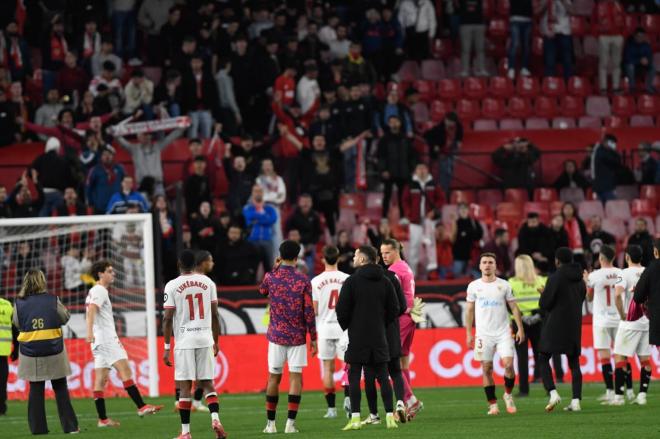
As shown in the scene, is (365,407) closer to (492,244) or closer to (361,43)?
(492,244)

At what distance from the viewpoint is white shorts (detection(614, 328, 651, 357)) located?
57.8 feet

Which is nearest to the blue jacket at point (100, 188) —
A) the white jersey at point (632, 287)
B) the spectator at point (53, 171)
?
the spectator at point (53, 171)

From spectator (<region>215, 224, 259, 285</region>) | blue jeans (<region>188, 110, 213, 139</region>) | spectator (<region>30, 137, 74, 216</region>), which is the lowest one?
spectator (<region>215, 224, 259, 285</region>)

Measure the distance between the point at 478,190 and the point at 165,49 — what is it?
7.58 metres

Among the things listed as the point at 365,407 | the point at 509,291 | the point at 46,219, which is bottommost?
the point at 365,407

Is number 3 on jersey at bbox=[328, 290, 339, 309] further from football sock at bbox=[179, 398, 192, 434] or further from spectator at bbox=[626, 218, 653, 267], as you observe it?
spectator at bbox=[626, 218, 653, 267]

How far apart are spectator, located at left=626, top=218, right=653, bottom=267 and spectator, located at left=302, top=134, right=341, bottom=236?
564 cm

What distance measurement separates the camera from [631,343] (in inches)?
695

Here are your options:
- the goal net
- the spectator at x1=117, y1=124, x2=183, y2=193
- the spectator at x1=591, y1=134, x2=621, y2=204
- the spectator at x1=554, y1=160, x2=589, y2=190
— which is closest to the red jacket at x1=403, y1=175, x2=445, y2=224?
the spectator at x1=554, y1=160, x2=589, y2=190

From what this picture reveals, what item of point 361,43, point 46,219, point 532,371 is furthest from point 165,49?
point 532,371

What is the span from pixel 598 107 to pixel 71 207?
13800 mm

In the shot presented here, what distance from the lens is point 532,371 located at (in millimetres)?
23250

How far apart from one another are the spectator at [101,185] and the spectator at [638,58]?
13526 millimetres

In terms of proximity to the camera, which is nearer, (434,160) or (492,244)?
(492,244)
